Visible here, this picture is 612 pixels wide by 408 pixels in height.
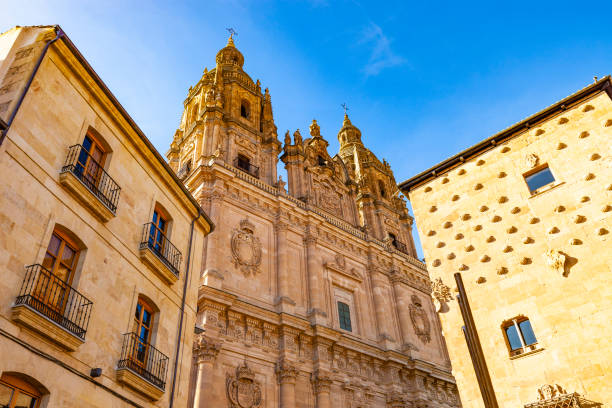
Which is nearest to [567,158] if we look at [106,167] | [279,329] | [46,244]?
[106,167]

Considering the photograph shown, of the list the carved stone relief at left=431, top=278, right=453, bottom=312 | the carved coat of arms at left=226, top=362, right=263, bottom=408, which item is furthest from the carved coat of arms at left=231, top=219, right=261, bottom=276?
the carved stone relief at left=431, top=278, right=453, bottom=312

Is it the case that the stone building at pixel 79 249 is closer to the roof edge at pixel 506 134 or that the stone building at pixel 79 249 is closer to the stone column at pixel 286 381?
the roof edge at pixel 506 134

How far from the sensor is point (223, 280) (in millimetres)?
23672

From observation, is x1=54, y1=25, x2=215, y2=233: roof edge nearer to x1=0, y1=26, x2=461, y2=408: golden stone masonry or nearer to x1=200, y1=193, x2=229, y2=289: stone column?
x1=0, y1=26, x2=461, y2=408: golden stone masonry

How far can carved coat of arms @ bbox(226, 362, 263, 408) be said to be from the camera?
20.7 metres

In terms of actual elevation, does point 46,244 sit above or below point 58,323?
above

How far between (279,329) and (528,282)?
44.0ft

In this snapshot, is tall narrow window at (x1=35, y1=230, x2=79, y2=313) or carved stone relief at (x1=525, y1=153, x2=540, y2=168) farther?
carved stone relief at (x1=525, y1=153, x2=540, y2=168)

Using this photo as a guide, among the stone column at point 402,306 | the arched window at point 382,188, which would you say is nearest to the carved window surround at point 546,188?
the stone column at point 402,306

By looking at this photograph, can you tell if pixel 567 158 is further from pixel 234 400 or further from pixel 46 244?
pixel 234 400

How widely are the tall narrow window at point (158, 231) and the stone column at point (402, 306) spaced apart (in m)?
20.0

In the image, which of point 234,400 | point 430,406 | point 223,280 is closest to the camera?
point 234,400

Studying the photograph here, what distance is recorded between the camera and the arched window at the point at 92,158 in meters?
11.4

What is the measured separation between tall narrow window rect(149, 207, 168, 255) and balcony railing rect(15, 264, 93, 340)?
125 inches
